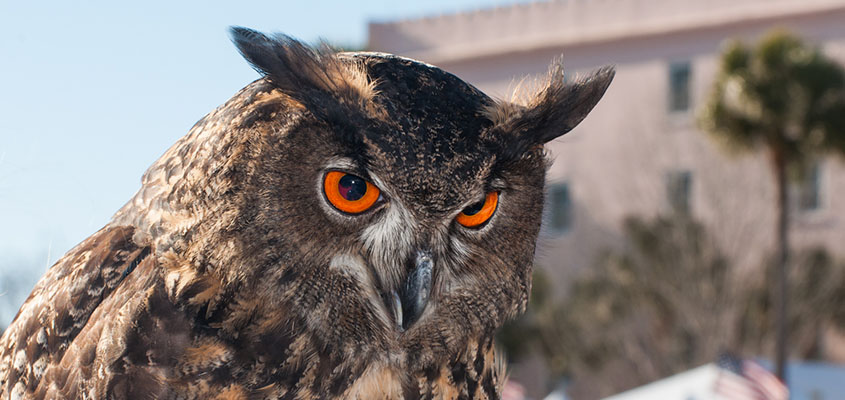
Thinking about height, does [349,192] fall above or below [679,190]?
above

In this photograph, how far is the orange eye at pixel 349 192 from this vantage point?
133 centimetres

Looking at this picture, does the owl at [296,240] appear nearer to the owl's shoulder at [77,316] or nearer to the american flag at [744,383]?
the owl's shoulder at [77,316]

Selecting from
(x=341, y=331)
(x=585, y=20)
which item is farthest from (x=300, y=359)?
(x=585, y=20)

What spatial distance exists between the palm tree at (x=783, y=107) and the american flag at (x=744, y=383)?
5863 millimetres

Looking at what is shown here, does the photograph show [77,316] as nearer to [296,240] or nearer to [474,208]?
[296,240]

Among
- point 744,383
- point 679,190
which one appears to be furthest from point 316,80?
point 679,190

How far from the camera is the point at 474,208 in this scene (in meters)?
1.46

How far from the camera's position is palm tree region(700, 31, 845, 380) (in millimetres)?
12336

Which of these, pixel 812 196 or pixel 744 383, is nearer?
pixel 744 383

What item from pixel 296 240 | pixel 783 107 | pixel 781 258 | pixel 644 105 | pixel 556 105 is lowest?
pixel 781 258

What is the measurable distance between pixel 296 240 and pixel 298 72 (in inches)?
11.9

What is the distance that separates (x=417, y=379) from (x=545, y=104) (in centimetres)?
63

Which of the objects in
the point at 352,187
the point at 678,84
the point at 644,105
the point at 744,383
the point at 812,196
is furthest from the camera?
the point at 678,84

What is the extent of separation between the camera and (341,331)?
1.43 metres
